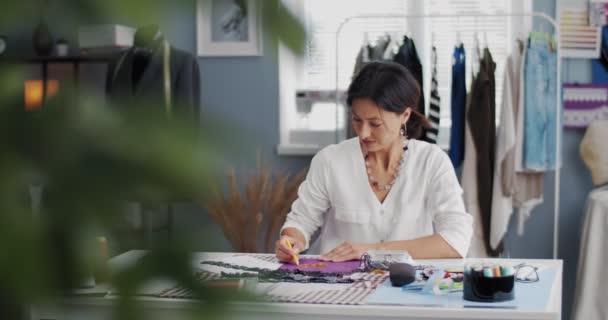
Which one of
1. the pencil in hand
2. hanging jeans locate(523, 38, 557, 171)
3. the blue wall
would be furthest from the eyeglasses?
hanging jeans locate(523, 38, 557, 171)

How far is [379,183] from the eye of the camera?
3.03 m

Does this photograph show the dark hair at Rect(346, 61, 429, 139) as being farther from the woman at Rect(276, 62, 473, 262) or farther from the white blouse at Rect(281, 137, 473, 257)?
the white blouse at Rect(281, 137, 473, 257)

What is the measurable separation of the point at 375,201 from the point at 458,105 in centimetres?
140

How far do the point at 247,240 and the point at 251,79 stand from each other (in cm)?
89

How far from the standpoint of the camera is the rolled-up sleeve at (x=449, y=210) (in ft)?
9.18

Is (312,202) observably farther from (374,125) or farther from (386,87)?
(386,87)

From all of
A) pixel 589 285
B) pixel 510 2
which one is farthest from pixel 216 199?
pixel 510 2

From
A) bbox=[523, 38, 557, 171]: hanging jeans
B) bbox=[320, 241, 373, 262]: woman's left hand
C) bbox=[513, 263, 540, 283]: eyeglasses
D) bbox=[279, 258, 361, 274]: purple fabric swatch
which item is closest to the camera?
bbox=[513, 263, 540, 283]: eyeglasses

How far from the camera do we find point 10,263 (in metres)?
0.19

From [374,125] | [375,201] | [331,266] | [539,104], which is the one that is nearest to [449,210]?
[375,201]

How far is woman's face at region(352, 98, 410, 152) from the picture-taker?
10.0 ft

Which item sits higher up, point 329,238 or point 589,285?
point 329,238

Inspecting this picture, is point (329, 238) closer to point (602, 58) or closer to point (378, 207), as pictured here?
point (378, 207)

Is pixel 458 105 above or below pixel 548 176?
above
